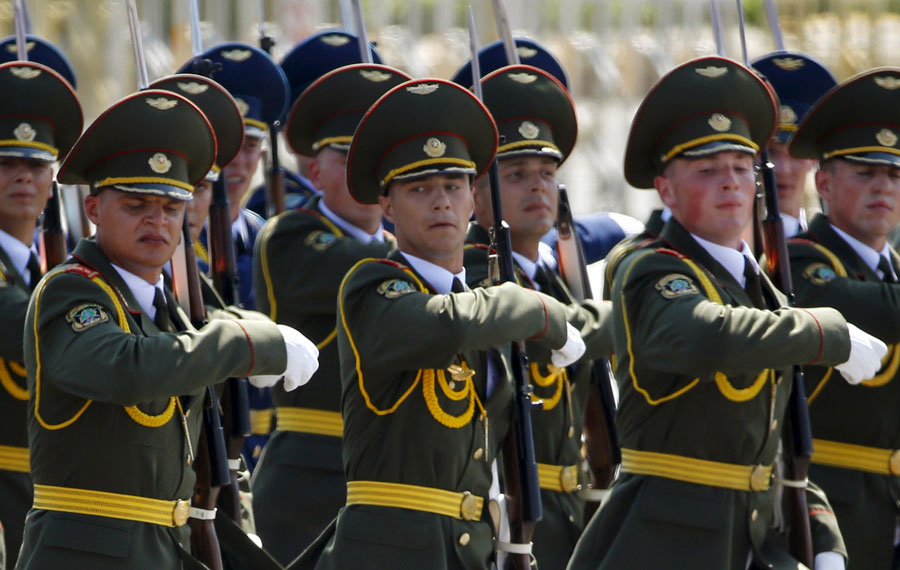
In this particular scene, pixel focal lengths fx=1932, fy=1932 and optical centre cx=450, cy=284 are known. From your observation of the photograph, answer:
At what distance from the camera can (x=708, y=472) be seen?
698 cm

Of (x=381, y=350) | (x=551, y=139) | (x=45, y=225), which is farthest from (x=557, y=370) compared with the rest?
(x=45, y=225)

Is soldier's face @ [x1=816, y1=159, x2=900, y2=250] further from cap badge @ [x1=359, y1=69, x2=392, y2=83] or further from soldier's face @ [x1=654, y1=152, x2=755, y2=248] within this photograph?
cap badge @ [x1=359, y1=69, x2=392, y2=83]

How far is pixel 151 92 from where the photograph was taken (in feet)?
22.4

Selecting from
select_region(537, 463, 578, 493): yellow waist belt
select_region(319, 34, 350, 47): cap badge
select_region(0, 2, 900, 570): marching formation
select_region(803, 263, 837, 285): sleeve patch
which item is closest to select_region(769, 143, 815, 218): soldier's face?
select_region(0, 2, 900, 570): marching formation

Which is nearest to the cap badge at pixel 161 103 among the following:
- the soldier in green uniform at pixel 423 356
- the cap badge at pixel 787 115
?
the soldier in green uniform at pixel 423 356

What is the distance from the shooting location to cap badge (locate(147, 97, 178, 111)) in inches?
269

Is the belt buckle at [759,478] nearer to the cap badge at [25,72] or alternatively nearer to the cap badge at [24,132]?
the cap badge at [24,132]

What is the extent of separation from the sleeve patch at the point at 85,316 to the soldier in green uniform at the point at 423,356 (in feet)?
2.88

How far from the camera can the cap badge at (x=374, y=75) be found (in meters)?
9.01

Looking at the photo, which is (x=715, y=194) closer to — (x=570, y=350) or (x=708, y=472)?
(x=570, y=350)

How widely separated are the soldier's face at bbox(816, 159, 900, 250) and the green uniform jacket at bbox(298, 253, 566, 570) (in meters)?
1.87

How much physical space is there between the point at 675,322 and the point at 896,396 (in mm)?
1580

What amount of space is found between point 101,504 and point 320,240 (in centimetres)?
242

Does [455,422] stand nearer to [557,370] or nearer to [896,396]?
[557,370]
